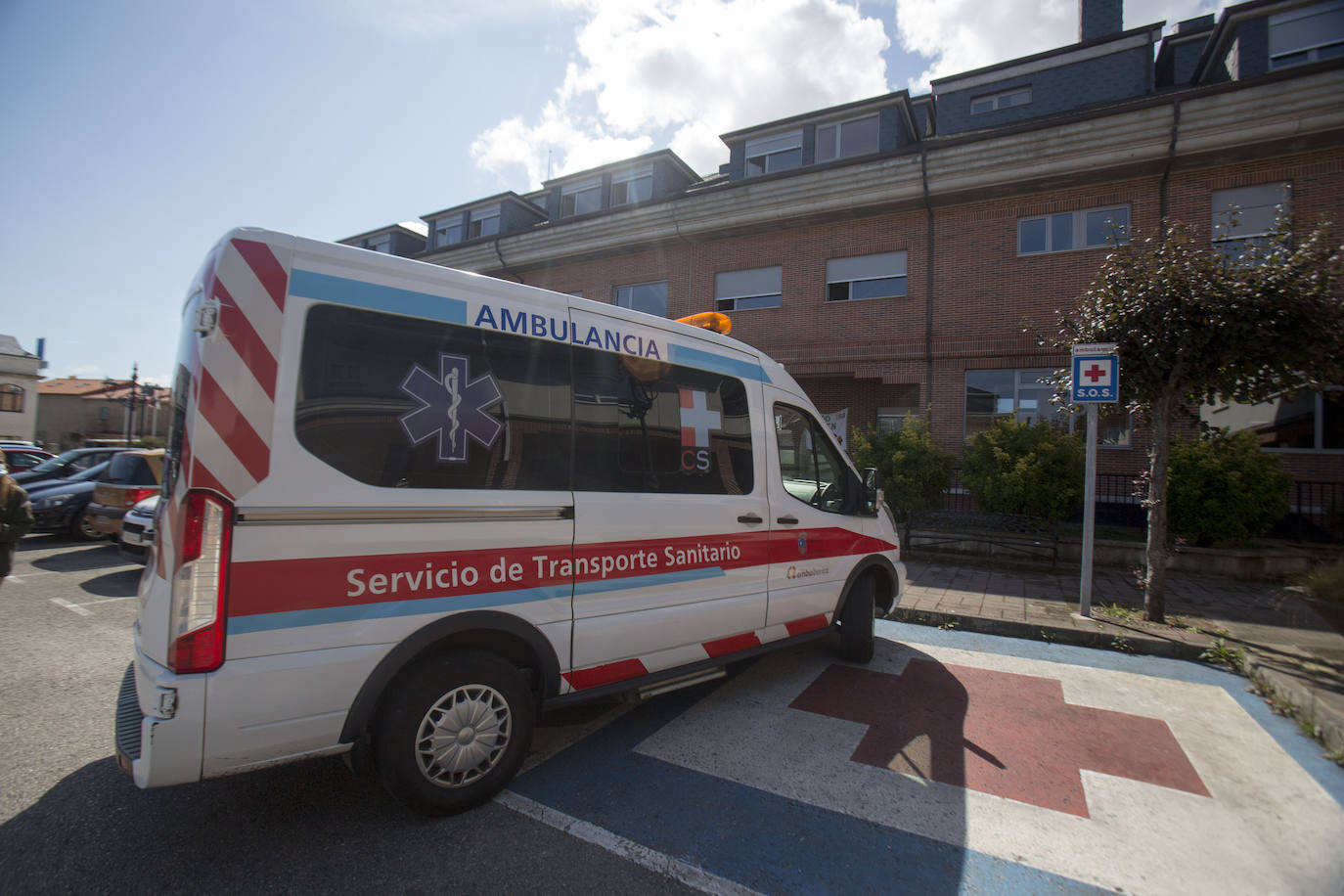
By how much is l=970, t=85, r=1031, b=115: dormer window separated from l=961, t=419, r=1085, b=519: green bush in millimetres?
10594

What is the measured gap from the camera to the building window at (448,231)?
23.5 meters

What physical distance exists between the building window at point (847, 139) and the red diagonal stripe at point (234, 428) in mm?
15995

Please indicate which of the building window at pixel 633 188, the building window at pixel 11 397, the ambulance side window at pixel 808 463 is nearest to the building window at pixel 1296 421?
the ambulance side window at pixel 808 463

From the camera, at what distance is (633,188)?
62.9 ft

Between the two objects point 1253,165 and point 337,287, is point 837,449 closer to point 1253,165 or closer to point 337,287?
point 337,287

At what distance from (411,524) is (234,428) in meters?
0.72

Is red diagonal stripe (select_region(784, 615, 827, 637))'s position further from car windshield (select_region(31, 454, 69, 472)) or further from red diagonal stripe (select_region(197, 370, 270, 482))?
car windshield (select_region(31, 454, 69, 472))

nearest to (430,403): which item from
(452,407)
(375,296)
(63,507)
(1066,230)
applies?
(452,407)

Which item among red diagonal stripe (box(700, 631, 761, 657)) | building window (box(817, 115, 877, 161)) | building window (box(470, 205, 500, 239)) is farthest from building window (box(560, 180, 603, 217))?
red diagonal stripe (box(700, 631, 761, 657))

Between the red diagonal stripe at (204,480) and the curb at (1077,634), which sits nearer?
the red diagonal stripe at (204,480)

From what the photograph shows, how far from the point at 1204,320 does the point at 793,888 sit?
609 centimetres

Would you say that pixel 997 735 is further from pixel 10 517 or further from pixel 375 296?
pixel 10 517

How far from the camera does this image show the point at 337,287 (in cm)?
250

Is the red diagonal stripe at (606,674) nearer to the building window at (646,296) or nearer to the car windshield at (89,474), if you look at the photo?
the car windshield at (89,474)
